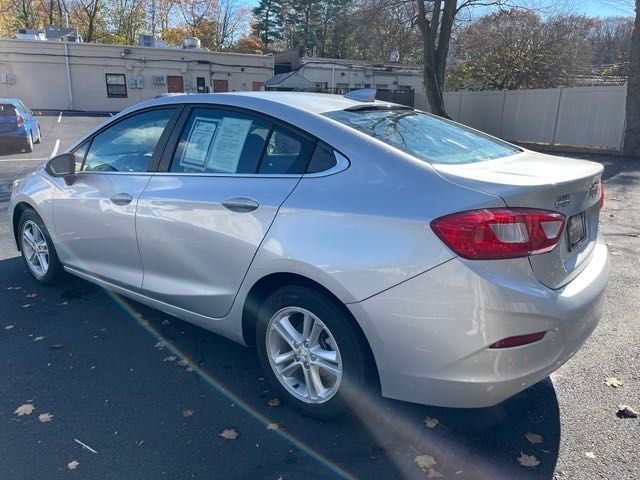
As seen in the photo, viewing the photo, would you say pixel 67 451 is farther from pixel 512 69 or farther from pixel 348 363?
pixel 512 69

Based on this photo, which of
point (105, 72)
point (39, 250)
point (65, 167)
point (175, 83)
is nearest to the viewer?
point (65, 167)

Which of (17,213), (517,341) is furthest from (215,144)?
(17,213)

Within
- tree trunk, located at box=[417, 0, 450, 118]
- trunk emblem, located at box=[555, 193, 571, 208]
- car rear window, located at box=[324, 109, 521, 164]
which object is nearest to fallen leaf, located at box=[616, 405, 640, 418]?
trunk emblem, located at box=[555, 193, 571, 208]

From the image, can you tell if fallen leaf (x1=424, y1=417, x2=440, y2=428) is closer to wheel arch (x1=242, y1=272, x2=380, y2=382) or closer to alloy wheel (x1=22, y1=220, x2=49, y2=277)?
wheel arch (x1=242, y1=272, x2=380, y2=382)

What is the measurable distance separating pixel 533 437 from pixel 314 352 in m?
1.20

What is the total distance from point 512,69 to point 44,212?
22.1 m

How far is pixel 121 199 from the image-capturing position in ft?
11.3

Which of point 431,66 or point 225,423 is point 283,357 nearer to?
point 225,423

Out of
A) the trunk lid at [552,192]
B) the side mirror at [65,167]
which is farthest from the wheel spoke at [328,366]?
the side mirror at [65,167]

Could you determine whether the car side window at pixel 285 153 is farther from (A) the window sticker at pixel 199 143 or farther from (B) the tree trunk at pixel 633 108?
(B) the tree trunk at pixel 633 108

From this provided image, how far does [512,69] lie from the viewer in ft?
72.7

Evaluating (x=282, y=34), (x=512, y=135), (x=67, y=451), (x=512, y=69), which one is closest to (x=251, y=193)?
(x=67, y=451)

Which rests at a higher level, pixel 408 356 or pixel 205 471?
pixel 408 356

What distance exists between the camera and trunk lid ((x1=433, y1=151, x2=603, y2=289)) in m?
2.20
